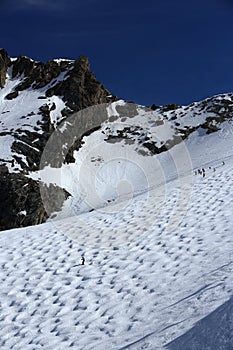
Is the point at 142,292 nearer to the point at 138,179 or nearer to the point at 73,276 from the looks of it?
the point at 73,276

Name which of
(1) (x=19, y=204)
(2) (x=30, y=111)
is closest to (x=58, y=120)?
(2) (x=30, y=111)

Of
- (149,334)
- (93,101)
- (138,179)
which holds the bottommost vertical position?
(149,334)

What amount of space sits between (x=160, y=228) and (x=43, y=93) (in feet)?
270

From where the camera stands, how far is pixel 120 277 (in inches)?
502

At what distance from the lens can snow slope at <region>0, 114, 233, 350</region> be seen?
975 centimetres

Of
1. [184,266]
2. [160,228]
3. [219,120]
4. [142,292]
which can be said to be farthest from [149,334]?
[219,120]

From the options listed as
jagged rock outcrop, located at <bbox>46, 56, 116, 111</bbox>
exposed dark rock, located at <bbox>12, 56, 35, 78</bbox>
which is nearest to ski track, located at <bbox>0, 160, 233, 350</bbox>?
jagged rock outcrop, located at <bbox>46, 56, 116, 111</bbox>

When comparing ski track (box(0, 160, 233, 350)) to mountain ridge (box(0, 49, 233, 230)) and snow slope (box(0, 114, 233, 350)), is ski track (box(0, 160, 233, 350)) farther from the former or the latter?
mountain ridge (box(0, 49, 233, 230))

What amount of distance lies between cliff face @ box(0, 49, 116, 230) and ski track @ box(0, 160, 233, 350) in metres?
28.8

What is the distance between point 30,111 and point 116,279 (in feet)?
248

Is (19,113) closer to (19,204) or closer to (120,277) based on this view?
(19,204)

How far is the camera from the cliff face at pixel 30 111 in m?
47.9

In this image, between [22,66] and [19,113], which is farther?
[22,66]

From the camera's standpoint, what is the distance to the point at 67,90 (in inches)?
3632
